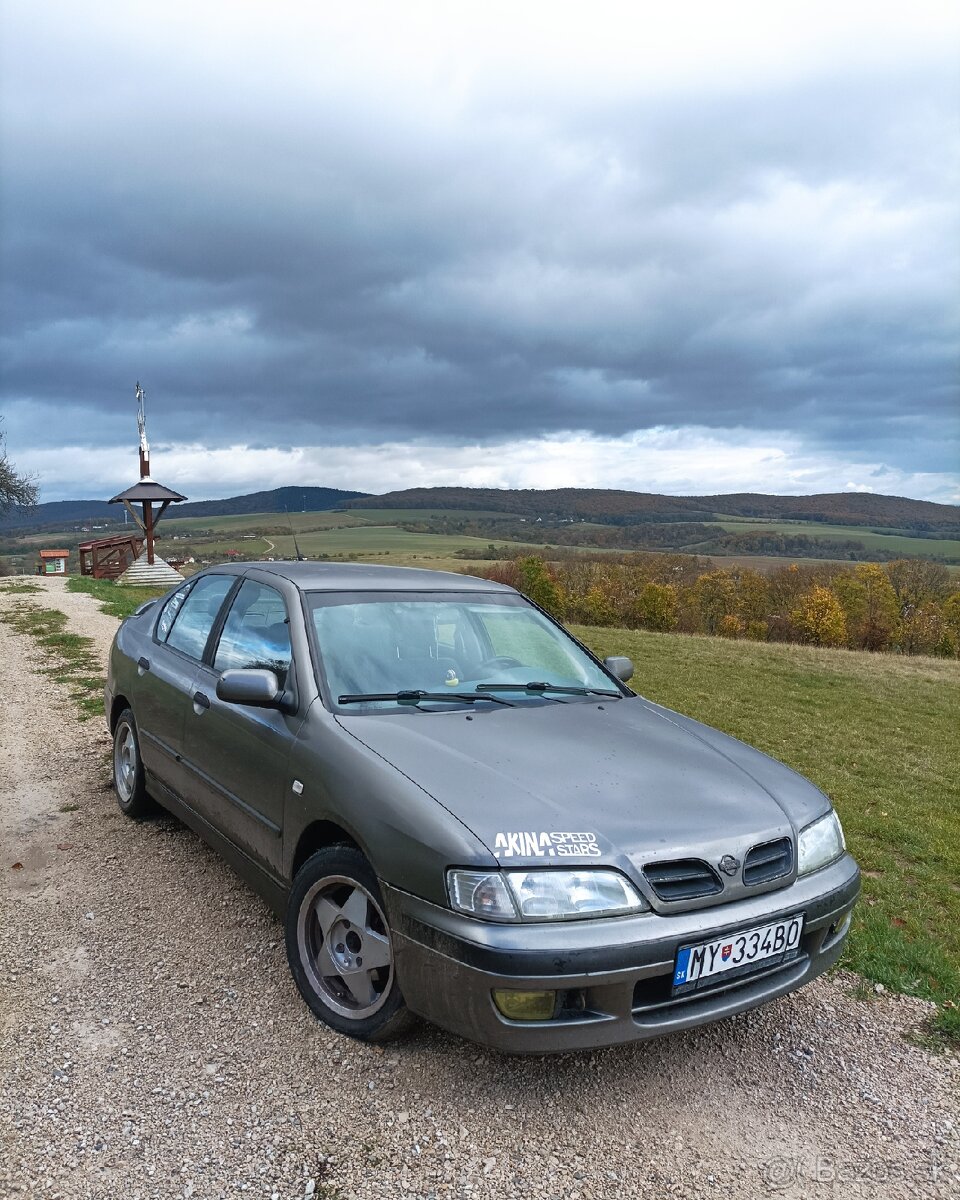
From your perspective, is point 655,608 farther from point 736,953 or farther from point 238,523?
point 736,953

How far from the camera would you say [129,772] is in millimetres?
5188

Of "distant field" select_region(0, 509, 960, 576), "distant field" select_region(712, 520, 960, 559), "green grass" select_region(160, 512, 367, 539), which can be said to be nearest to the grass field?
"green grass" select_region(160, 512, 367, 539)

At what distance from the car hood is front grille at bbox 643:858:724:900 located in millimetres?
37

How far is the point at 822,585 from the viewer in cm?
6378

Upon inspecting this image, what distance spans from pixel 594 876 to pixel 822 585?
6669 cm

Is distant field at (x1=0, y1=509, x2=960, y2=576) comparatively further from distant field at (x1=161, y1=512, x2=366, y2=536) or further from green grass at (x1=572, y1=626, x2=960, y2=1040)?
green grass at (x1=572, y1=626, x2=960, y2=1040)

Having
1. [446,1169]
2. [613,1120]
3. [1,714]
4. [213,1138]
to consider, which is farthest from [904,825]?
[1,714]

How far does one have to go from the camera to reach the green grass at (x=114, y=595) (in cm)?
1782

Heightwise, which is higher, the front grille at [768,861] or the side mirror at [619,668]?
the side mirror at [619,668]

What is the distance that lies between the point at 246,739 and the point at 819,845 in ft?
7.56

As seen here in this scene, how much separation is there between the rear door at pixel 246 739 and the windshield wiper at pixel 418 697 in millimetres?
243

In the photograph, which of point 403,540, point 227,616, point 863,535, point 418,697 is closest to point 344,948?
point 418,697

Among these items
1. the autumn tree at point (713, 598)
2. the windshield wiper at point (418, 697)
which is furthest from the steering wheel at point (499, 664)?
the autumn tree at point (713, 598)

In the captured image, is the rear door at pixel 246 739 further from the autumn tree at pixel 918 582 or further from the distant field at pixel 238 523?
the autumn tree at pixel 918 582
